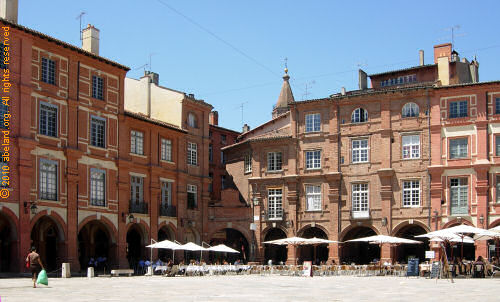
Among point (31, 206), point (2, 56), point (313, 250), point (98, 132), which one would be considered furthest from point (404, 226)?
point (2, 56)

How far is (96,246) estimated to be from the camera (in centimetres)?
4581

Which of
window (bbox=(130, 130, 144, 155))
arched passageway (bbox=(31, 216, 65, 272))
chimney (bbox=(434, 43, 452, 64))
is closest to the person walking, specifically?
arched passageway (bbox=(31, 216, 65, 272))

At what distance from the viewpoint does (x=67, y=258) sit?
3984 cm

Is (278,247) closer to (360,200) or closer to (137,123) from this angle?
(360,200)

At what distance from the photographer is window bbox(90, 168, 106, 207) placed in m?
42.3

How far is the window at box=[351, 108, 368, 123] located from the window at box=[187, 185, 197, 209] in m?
13.0

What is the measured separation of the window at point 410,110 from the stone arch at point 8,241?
2840cm

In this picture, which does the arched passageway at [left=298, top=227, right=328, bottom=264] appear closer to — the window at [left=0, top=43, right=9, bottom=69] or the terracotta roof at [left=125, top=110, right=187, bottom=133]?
the terracotta roof at [left=125, top=110, right=187, bottom=133]

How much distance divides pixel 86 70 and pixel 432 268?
23.0m

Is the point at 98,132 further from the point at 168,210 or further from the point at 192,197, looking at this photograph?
the point at 192,197

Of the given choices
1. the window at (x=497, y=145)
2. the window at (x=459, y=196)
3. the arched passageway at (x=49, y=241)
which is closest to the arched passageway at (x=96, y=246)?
the arched passageway at (x=49, y=241)

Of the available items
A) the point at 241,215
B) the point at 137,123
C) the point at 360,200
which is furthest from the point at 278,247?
the point at 137,123

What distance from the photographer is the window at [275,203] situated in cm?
5450

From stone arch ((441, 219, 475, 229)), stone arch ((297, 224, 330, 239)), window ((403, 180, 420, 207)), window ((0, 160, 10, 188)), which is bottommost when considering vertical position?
stone arch ((297, 224, 330, 239))
